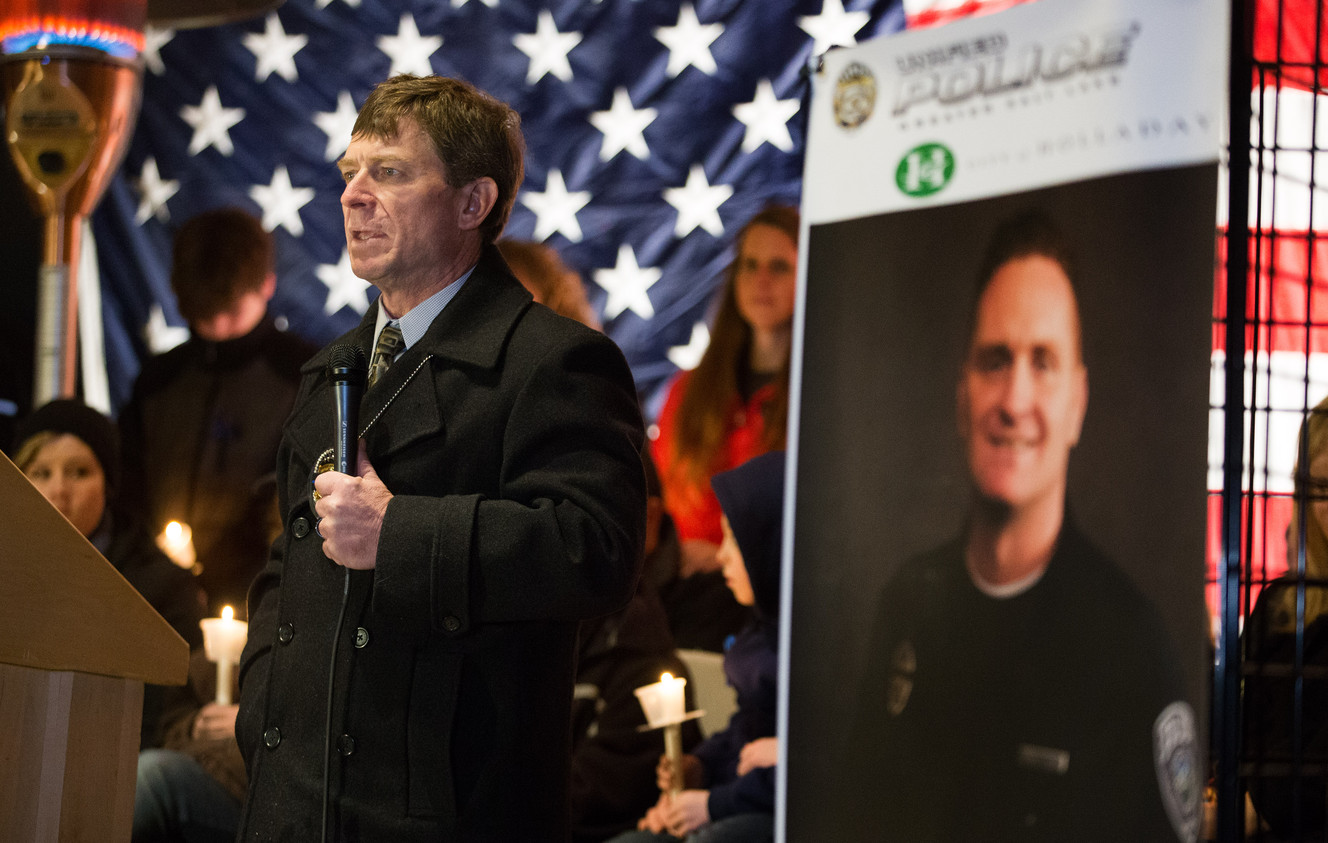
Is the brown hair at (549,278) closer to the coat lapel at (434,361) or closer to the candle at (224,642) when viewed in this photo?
the candle at (224,642)

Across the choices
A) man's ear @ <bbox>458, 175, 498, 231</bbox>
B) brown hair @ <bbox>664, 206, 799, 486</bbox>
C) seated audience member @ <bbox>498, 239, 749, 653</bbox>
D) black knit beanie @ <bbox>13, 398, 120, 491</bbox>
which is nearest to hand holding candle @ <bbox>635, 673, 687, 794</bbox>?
seated audience member @ <bbox>498, 239, 749, 653</bbox>

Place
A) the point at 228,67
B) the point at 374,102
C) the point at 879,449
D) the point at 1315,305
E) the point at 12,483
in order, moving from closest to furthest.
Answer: the point at 879,449 < the point at 12,483 < the point at 374,102 < the point at 1315,305 < the point at 228,67

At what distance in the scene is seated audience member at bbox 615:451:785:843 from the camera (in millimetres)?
3307

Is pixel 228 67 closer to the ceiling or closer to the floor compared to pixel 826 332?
closer to the ceiling

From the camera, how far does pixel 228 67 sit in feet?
16.1

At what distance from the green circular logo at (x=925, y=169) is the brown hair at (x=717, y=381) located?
7.80 ft

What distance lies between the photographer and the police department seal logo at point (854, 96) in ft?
5.34

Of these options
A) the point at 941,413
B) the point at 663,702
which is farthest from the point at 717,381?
the point at 941,413

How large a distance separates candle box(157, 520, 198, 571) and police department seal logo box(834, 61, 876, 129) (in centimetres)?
321

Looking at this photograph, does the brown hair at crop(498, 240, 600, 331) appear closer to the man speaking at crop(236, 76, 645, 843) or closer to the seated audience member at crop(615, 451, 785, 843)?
the seated audience member at crop(615, 451, 785, 843)

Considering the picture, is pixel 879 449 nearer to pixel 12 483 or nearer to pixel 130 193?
pixel 12 483

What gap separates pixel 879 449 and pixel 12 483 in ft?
3.72

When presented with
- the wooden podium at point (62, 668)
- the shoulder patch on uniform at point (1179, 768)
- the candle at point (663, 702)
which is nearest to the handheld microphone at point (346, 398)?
the wooden podium at point (62, 668)

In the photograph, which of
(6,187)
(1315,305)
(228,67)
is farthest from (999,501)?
(6,187)
